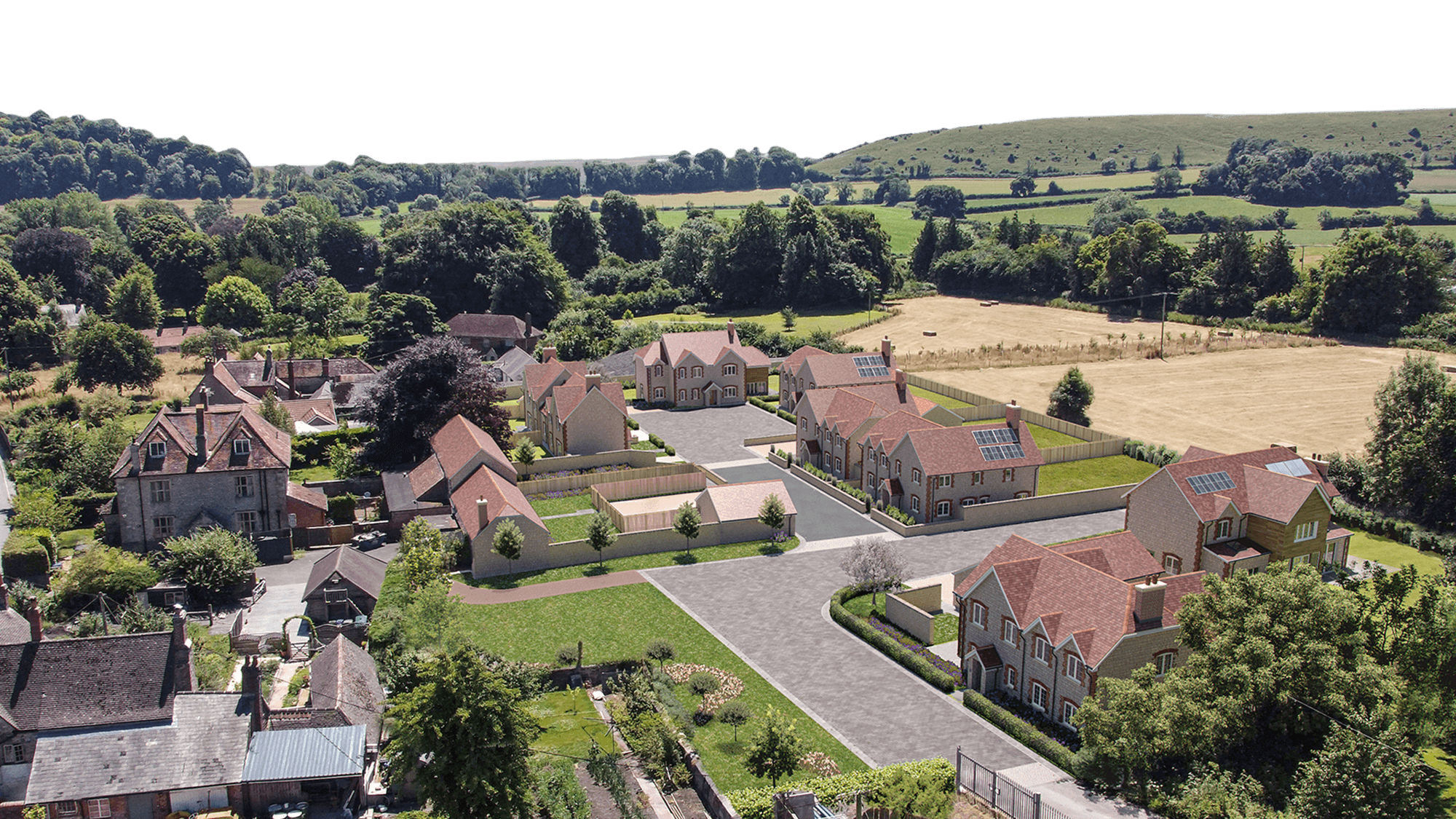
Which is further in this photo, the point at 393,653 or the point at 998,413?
the point at 998,413

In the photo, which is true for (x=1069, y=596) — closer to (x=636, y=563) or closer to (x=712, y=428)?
(x=636, y=563)

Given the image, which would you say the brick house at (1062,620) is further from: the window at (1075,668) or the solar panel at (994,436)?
the solar panel at (994,436)

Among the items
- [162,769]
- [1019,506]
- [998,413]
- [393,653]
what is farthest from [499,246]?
[162,769]

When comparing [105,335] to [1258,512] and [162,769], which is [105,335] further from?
[1258,512]

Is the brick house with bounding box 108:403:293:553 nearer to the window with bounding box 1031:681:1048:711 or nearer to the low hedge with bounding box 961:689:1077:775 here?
the low hedge with bounding box 961:689:1077:775

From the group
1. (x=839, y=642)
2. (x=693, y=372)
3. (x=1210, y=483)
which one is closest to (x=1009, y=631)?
(x=839, y=642)

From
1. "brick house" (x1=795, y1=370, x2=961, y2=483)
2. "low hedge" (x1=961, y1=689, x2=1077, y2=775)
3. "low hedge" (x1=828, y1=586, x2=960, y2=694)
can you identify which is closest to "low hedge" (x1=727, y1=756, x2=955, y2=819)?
"low hedge" (x1=961, y1=689, x2=1077, y2=775)

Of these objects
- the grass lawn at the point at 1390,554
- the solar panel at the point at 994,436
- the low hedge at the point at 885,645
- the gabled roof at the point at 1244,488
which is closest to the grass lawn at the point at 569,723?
the low hedge at the point at 885,645
